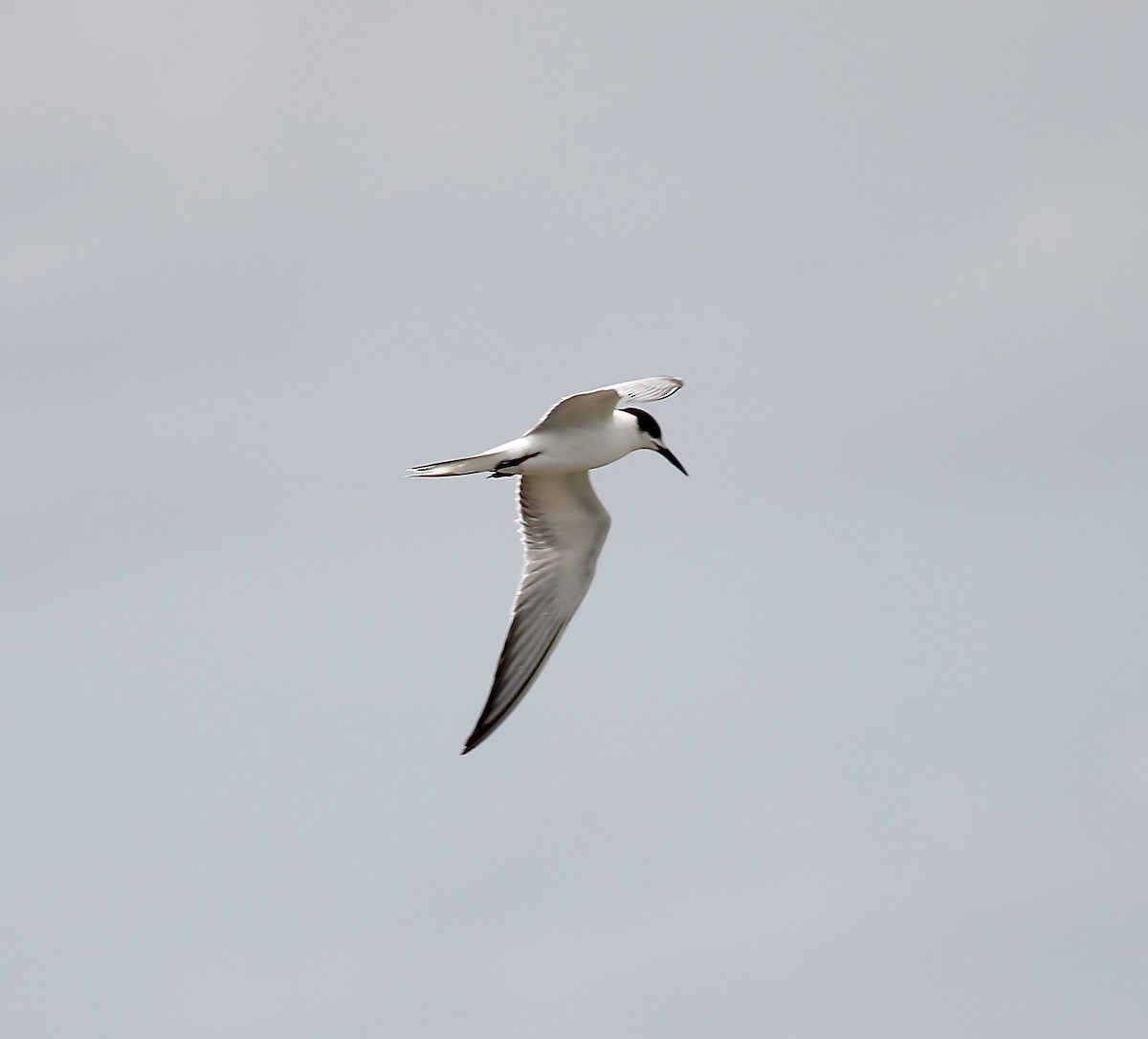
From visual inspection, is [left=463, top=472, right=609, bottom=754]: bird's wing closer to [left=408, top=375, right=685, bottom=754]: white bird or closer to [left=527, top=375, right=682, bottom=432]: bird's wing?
[left=408, top=375, right=685, bottom=754]: white bird

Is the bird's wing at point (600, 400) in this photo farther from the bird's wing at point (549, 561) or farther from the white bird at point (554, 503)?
the bird's wing at point (549, 561)

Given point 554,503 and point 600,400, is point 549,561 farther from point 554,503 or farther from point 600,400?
point 600,400

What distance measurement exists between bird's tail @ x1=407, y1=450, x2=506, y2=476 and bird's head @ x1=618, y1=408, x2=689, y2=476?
144 centimetres

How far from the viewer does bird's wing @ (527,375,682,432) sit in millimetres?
17047

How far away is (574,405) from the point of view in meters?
17.4

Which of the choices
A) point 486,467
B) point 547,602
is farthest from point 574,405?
point 547,602


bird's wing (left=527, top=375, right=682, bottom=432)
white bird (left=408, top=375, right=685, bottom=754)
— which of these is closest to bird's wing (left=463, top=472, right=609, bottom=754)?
white bird (left=408, top=375, right=685, bottom=754)

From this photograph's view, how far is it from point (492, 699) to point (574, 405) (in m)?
3.02

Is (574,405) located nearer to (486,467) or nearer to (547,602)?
(486,467)

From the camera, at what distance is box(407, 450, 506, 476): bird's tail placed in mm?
17531

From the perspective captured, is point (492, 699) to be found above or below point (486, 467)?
below

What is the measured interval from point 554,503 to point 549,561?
571 mm

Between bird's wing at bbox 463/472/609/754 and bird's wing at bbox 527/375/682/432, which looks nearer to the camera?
bird's wing at bbox 527/375/682/432

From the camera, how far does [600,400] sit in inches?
688
